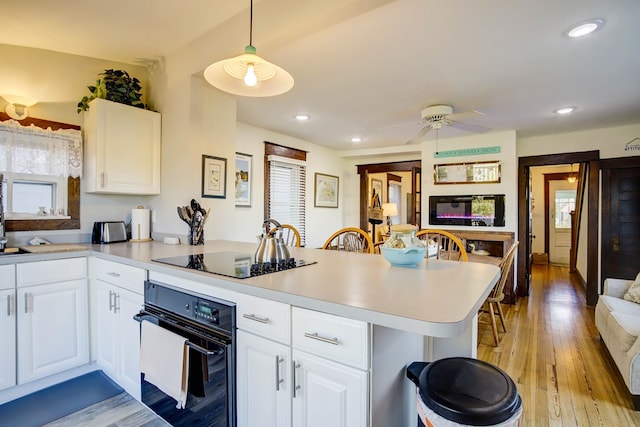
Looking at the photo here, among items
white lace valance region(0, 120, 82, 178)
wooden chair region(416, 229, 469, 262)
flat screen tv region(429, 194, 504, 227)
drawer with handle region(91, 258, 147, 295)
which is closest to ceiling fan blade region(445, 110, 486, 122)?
wooden chair region(416, 229, 469, 262)

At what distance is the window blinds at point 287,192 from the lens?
4387 millimetres

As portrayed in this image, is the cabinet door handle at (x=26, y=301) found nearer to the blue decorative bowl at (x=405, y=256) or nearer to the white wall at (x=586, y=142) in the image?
the blue decorative bowl at (x=405, y=256)

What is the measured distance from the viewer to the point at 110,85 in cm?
246

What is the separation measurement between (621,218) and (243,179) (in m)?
4.81

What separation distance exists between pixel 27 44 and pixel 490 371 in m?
3.45

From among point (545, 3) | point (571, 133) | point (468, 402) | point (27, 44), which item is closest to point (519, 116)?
point (571, 133)

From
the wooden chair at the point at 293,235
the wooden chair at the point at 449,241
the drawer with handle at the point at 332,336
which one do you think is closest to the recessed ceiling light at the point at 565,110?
the wooden chair at the point at 449,241

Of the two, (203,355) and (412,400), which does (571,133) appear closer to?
(412,400)

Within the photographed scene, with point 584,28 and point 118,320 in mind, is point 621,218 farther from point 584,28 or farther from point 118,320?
point 118,320

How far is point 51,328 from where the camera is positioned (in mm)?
2006

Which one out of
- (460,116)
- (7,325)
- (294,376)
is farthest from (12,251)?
(460,116)

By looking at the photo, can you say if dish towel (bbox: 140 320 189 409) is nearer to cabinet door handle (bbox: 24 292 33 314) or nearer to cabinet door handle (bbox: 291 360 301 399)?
cabinet door handle (bbox: 291 360 301 399)

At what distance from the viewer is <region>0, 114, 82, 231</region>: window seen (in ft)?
7.22

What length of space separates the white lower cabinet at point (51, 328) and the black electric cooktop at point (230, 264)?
903mm
